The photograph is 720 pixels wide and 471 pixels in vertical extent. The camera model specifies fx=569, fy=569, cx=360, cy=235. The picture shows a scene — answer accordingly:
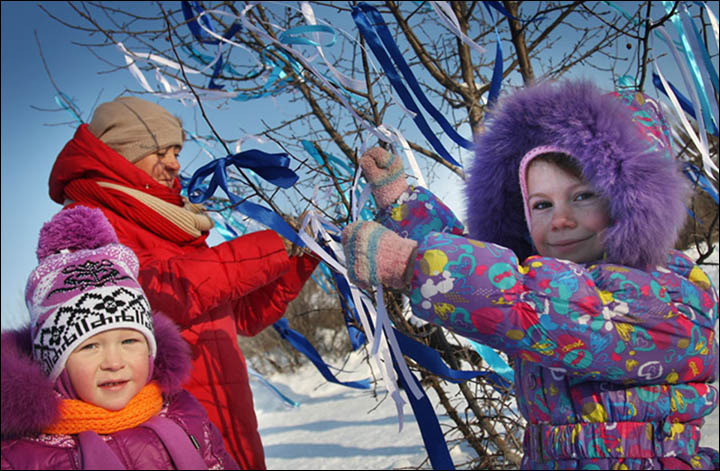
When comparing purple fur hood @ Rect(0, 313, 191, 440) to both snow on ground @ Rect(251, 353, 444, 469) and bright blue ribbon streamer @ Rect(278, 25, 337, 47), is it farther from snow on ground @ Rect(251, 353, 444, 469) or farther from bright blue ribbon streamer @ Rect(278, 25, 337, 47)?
snow on ground @ Rect(251, 353, 444, 469)

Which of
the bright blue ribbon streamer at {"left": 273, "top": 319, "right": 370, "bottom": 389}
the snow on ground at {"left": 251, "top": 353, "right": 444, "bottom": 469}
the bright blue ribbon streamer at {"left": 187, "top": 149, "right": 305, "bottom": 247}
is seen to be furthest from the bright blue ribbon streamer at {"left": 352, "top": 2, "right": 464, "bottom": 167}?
the snow on ground at {"left": 251, "top": 353, "right": 444, "bottom": 469}

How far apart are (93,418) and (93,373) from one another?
0.11 metres

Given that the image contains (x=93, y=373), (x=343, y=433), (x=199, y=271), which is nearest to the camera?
(x=93, y=373)

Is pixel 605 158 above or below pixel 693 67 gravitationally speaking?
below

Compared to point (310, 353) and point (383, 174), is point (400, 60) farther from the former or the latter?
point (310, 353)

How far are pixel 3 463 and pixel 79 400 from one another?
207 millimetres

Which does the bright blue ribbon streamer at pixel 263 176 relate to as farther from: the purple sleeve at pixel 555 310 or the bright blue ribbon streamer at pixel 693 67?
the bright blue ribbon streamer at pixel 693 67

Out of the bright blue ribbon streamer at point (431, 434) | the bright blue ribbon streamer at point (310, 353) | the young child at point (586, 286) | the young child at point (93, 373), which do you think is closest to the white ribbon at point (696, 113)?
the young child at point (586, 286)

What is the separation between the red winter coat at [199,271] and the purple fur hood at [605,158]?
0.87 meters

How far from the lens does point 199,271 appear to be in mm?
1938

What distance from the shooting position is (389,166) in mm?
1705

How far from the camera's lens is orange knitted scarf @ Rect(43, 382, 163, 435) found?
1.41 metres

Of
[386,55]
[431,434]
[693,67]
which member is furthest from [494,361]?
[693,67]

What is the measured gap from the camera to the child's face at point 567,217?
138cm
